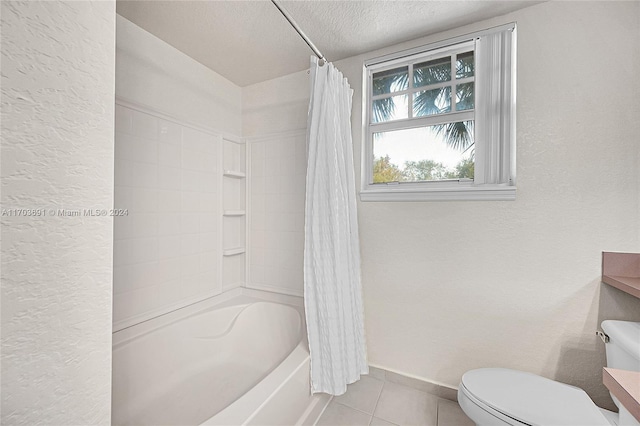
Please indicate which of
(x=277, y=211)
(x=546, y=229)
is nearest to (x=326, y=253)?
(x=277, y=211)

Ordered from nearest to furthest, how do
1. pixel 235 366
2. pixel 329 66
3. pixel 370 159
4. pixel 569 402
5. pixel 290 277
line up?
pixel 569 402, pixel 329 66, pixel 235 366, pixel 370 159, pixel 290 277

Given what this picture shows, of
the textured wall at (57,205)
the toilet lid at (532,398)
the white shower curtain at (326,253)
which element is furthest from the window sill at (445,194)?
the textured wall at (57,205)

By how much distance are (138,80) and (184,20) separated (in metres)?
0.45

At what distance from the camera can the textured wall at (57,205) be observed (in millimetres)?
379

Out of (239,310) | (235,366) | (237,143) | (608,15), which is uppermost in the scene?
(608,15)

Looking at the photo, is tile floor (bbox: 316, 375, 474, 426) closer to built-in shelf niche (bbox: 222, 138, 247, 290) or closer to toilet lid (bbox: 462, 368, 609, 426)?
toilet lid (bbox: 462, 368, 609, 426)

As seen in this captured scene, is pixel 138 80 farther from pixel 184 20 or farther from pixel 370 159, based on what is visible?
pixel 370 159

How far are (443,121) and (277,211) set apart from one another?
1.40m

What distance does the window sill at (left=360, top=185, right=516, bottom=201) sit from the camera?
1478 mm

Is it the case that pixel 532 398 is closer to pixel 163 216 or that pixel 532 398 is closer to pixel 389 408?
pixel 389 408

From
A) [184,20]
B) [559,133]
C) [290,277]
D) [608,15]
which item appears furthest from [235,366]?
[608,15]

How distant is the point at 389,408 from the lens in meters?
1.54

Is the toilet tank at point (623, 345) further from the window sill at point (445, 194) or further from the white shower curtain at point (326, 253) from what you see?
the white shower curtain at point (326, 253)

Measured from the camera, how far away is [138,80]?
1.59 metres
